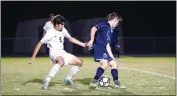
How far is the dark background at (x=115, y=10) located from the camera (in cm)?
3095

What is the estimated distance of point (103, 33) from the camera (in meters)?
9.04

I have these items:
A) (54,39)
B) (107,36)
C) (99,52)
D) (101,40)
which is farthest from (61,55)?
(107,36)

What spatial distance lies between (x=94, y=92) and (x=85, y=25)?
883 inches

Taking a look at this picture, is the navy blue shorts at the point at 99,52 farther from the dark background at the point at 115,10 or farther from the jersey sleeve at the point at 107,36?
the dark background at the point at 115,10

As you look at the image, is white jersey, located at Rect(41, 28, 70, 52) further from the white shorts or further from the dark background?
the dark background

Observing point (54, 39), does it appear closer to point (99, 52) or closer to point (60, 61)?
point (60, 61)

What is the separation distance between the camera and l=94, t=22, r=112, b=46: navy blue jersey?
9.02 metres

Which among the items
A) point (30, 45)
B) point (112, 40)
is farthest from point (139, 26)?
point (112, 40)

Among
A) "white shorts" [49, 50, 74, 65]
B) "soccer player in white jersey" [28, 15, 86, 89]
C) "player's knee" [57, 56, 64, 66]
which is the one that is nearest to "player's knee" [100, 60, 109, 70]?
"soccer player in white jersey" [28, 15, 86, 89]

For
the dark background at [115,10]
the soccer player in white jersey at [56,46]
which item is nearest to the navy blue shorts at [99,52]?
the soccer player in white jersey at [56,46]

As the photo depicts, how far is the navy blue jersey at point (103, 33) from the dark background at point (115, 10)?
21500mm

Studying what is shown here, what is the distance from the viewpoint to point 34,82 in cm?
1001

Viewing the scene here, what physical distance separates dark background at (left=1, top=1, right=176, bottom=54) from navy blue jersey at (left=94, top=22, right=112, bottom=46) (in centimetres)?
2150

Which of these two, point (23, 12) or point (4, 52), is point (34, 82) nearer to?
point (4, 52)
